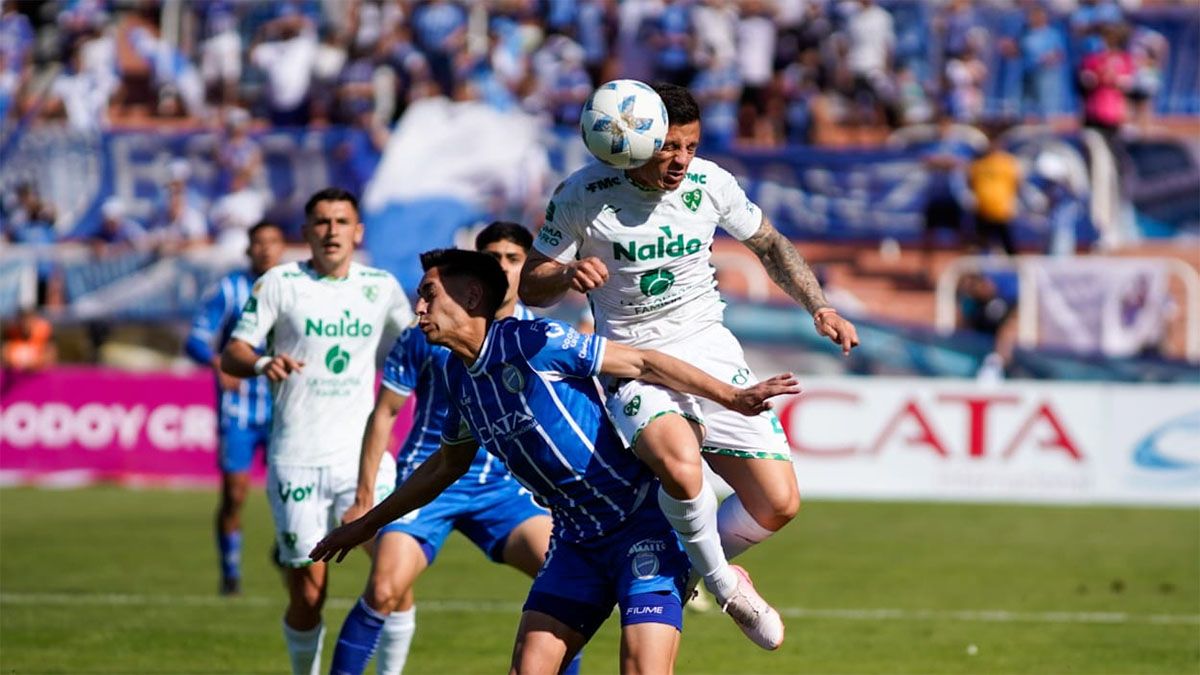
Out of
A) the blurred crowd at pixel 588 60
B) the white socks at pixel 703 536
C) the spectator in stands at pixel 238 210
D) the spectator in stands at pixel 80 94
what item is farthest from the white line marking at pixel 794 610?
the spectator in stands at pixel 80 94

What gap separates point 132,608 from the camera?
1302 centimetres

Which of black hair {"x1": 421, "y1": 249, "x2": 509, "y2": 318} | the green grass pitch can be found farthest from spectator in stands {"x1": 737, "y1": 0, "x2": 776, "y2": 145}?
black hair {"x1": 421, "y1": 249, "x2": 509, "y2": 318}

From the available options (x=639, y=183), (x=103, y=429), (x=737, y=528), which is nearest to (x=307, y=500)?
(x=737, y=528)

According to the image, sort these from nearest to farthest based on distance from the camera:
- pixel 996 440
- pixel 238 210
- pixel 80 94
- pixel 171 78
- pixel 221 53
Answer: pixel 996 440
pixel 238 210
pixel 80 94
pixel 221 53
pixel 171 78

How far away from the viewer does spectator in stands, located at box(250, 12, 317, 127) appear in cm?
2920

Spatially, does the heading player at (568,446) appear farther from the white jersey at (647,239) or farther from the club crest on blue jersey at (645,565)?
the white jersey at (647,239)

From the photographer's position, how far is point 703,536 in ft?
23.8

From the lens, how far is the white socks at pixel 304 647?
30.0 feet

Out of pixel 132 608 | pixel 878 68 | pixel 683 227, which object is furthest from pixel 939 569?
pixel 878 68

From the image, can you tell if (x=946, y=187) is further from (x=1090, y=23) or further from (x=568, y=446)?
(x=568, y=446)

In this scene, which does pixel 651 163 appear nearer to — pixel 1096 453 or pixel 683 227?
pixel 683 227

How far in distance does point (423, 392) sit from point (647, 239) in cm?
180

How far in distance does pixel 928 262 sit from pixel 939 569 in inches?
444

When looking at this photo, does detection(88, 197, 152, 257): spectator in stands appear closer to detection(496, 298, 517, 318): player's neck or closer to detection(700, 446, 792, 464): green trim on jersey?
detection(496, 298, 517, 318): player's neck
